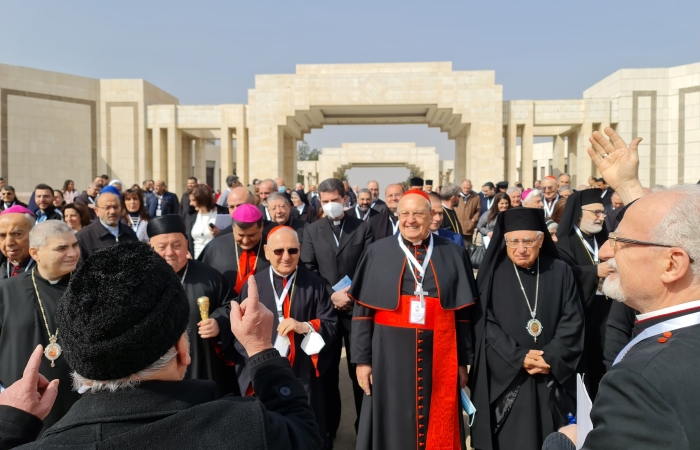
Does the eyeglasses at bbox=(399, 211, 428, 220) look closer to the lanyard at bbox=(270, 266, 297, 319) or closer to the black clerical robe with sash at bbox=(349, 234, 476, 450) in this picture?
the black clerical robe with sash at bbox=(349, 234, 476, 450)

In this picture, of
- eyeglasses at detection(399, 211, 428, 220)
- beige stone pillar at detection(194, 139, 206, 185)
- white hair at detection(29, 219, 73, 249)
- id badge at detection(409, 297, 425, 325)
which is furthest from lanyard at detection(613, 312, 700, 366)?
beige stone pillar at detection(194, 139, 206, 185)

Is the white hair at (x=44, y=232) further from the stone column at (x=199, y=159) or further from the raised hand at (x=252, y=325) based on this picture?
the stone column at (x=199, y=159)

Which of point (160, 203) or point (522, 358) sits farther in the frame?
point (160, 203)

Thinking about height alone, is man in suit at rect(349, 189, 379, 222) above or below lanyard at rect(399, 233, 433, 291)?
above

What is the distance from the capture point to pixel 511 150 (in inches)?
996

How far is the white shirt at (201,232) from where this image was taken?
20.5ft

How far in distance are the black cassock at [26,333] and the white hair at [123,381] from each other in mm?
2001

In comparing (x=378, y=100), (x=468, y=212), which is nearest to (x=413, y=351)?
(x=468, y=212)

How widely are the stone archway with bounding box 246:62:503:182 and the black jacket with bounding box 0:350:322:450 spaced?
69.3 feet

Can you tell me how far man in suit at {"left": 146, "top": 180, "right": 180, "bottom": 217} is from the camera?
1127 cm

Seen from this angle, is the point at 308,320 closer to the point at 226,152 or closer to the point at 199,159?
the point at 226,152

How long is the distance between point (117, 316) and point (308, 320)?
2677 mm

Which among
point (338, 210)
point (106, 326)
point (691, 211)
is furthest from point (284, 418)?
point (338, 210)

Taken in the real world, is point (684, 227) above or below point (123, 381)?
above
